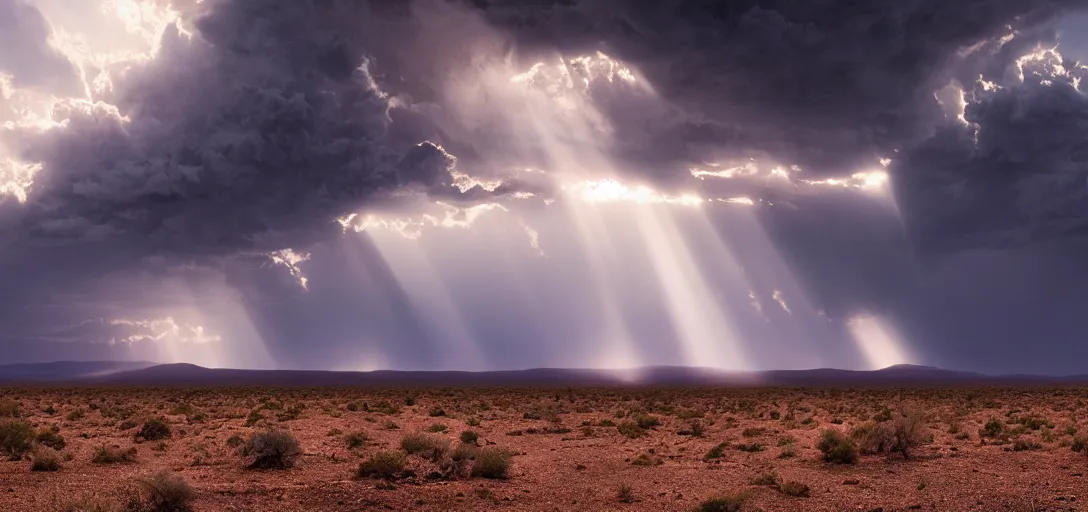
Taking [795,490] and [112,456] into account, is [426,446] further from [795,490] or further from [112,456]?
[795,490]

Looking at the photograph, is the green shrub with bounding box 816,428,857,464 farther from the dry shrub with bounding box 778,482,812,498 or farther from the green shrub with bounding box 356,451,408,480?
the green shrub with bounding box 356,451,408,480

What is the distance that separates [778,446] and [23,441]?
26576mm

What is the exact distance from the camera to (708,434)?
36438mm

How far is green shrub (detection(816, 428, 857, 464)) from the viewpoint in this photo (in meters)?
26.4

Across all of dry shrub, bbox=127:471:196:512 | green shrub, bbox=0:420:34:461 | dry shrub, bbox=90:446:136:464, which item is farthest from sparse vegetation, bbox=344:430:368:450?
dry shrub, bbox=127:471:196:512

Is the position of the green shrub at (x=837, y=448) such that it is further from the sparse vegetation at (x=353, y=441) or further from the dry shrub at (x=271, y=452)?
the dry shrub at (x=271, y=452)

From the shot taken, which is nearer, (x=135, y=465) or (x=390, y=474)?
(x=390, y=474)

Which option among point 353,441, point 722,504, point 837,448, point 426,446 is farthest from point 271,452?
point 837,448

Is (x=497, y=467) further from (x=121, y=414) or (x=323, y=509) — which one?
(x=121, y=414)

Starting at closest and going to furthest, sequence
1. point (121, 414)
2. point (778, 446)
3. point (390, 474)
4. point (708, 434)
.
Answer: point (390, 474) < point (778, 446) < point (708, 434) < point (121, 414)

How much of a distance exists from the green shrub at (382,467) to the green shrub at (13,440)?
461 inches

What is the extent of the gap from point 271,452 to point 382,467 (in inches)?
162

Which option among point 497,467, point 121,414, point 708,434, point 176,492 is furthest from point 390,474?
point 121,414

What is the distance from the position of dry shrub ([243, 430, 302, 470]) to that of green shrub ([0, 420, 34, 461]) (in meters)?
7.75
